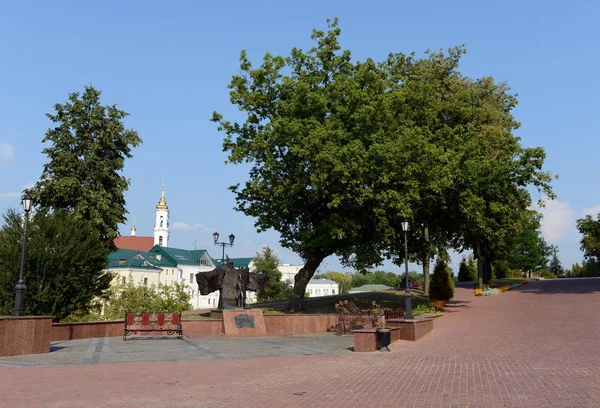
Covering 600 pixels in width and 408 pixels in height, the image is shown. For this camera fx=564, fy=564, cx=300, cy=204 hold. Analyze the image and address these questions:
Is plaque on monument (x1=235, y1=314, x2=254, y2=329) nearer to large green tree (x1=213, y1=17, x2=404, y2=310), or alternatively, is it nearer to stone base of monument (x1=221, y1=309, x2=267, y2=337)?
stone base of monument (x1=221, y1=309, x2=267, y2=337)

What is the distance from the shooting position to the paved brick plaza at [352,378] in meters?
8.81

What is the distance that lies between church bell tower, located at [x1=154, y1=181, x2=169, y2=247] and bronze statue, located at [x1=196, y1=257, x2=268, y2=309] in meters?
102

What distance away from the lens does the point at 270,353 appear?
16.2 meters

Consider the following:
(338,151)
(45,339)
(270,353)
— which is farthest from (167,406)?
(338,151)

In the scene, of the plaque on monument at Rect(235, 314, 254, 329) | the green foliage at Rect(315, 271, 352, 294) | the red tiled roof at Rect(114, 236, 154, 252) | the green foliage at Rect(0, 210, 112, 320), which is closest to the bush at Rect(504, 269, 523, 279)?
the plaque on monument at Rect(235, 314, 254, 329)

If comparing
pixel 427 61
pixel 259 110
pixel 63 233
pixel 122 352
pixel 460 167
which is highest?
pixel 427 61

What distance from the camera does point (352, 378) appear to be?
1117cm

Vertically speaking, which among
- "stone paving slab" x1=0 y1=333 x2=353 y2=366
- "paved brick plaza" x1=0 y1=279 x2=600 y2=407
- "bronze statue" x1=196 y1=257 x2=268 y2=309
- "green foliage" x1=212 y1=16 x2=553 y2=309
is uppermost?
"green foliage" x1=212 y1=16 x2=553 y2=309

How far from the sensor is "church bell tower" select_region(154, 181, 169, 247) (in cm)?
12594

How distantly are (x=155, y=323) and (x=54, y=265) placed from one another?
24.3 ft

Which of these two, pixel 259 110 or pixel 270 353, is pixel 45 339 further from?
pixel 259 110

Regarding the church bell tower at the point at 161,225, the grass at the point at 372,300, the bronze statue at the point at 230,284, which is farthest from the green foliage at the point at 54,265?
the church bell tower at the point at 161,225

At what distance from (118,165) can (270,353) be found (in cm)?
2524

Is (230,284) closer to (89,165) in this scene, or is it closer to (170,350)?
(170,350)
